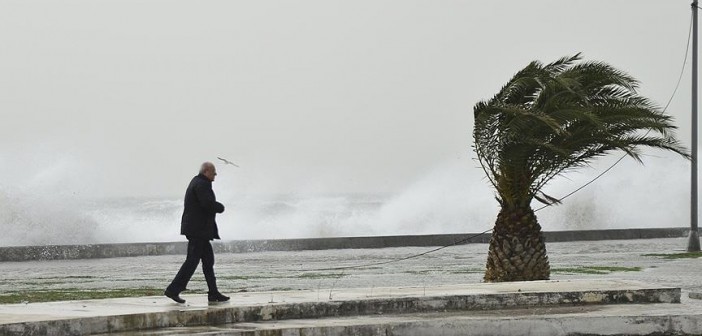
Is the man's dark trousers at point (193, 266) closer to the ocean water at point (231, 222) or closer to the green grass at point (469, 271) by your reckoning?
the green grass at point (469, 271)

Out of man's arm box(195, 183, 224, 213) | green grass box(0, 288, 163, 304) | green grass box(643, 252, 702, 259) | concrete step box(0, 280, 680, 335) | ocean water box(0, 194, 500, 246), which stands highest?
ocean water box(0, 194, 500, 246)

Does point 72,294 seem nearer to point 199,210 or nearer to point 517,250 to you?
point 517,250

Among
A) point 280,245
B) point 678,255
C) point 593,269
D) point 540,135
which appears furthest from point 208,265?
point 280,245

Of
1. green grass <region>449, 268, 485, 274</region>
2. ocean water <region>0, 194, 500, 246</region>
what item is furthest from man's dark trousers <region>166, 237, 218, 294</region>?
ocean water <region>0, 194, 500, 246</region>

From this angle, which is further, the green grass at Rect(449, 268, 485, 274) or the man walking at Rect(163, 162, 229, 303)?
the green grass at Rect(449, 268, 485, 274)

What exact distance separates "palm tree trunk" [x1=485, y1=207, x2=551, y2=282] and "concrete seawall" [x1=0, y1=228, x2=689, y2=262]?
53.7 ft

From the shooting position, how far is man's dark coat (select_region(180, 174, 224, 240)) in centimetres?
1229

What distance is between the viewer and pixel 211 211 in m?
12.4

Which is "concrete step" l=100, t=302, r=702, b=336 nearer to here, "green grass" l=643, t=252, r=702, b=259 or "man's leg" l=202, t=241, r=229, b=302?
"man's leg" l=202, t=241, r=229, b=302

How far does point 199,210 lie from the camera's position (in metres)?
12.4

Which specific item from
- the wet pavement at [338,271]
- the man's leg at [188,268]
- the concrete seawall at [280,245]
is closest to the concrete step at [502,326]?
the man's leg at [188,268]

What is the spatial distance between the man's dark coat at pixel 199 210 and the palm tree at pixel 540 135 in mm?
5978

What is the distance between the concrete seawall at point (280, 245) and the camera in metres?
36.3

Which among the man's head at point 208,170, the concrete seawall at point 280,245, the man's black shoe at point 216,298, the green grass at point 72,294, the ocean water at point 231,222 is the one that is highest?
the ocean water at point 231,222
